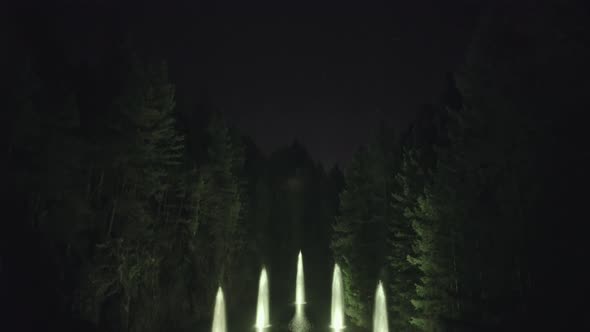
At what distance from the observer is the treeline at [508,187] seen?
11.7 m

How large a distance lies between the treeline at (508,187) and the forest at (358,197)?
2.3 inches

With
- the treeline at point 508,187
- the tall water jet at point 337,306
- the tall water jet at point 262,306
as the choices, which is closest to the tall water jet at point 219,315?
the tall water jet at point 262,306

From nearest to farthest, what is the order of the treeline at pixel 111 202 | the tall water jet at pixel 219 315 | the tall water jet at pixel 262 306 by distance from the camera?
the treeline at pixel 111 202
the tall water jet at pixel 219 315
the tall water jet at pixel 262 306

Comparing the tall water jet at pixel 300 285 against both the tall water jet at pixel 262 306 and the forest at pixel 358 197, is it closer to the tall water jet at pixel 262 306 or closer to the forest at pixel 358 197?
the tall water jet at pixel 262 306

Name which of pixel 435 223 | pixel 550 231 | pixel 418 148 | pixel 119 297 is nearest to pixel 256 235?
pixel 119 297

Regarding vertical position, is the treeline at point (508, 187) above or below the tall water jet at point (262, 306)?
above

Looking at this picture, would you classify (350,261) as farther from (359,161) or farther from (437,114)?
(437,114)

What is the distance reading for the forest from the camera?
12.1 m

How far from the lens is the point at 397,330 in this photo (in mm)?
23828

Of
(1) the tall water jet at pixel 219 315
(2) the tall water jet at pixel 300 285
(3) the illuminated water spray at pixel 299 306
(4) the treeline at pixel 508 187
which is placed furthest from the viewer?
(2) the tall water jet at pixel 300 285

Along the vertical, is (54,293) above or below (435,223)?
below

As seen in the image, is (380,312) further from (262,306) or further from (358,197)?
(262,306)

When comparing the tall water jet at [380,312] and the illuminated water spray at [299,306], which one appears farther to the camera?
the illuminated water spray at [299,306]

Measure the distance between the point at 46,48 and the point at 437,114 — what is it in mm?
27275
